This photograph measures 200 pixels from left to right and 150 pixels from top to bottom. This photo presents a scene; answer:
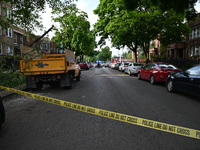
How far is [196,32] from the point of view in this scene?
26375 millimetres

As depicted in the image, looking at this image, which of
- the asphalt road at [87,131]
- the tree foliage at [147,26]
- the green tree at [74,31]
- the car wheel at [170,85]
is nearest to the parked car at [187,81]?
→ the car wheel at [170,85]

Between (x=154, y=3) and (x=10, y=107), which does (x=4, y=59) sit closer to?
(x=10, y=107)

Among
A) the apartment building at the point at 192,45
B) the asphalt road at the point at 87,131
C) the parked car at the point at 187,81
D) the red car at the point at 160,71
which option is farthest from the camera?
the apartment building at the point at 192,45

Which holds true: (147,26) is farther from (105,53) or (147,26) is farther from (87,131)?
(105,53)

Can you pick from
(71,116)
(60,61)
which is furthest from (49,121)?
(60,61)

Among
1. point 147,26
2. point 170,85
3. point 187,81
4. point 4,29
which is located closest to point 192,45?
point 147,26

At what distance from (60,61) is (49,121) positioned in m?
4.19

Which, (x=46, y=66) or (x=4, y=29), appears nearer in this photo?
(x=46, y=66)

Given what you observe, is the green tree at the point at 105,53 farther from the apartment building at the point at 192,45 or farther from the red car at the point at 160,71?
the red car at the point at 160,71

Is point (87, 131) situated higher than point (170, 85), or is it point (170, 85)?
point (170, 85)

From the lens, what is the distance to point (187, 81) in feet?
21.9

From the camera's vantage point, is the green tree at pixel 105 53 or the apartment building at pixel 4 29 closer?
the apartment building at pixel 4 29

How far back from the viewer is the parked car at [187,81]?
6.16 metres

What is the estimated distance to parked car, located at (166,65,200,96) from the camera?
6164 millimetres
